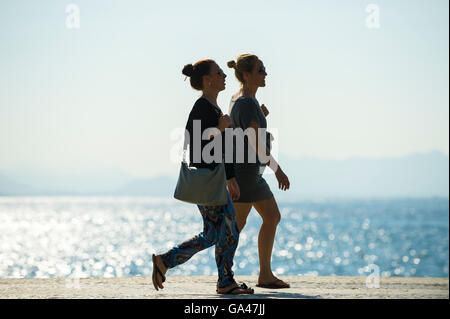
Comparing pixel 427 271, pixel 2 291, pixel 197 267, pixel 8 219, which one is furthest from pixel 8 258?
pixel 8 219

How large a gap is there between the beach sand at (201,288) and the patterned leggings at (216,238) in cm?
32

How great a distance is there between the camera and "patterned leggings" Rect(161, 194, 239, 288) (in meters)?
6.27

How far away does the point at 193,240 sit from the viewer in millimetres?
6324

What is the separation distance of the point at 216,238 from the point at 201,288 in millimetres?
990

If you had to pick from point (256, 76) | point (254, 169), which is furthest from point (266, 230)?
point (256, 76)

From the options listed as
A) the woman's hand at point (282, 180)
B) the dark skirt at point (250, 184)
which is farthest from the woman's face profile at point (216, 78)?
the woman's hand at point (282, 180)

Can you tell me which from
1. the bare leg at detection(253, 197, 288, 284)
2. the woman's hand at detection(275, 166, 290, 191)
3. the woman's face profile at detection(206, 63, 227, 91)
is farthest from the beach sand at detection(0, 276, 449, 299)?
the woman's face profile at detection(206, 63, 227, 91)

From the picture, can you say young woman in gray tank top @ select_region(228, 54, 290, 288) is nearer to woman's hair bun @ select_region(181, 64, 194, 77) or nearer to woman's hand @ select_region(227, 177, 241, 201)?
woman's hand @ select_region(227, 177, 241, 201)

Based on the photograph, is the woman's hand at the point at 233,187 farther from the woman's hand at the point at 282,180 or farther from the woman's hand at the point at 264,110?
the woman's hand at the point at 264,110

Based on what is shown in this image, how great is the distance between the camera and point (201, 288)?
711 centimetres

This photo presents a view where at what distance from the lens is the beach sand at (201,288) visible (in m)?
6.33

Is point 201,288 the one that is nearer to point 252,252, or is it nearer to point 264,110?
point 264,110

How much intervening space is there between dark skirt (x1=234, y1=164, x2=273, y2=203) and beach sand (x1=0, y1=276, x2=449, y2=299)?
856 millimetres
